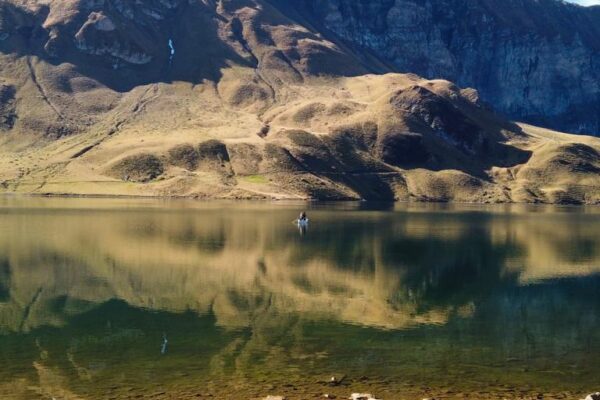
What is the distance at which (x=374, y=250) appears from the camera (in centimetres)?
10350

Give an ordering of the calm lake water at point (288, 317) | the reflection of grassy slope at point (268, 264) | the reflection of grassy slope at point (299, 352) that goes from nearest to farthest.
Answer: the calm lake water at point (288, 317), the reflection of grassy slope at point (299, 352), the reflection of grassy slope at point (268, 264)

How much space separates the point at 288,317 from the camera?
185 feet

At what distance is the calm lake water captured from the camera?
39.1 metres

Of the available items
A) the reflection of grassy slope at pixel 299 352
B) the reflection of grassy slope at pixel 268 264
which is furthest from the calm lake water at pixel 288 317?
the reflection of grassy slope at pixel 268 264

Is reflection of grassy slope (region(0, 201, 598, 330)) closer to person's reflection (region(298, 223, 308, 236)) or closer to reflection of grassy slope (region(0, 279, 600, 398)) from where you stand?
person's reflection (region(298, 223, 308, 236))

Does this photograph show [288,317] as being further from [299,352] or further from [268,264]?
[268,264]

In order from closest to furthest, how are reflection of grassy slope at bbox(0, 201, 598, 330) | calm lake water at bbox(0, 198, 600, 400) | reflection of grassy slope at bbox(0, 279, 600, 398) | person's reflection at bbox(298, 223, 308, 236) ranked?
calm lake water at bbox(0, 198, 600, 400) → reflection of grassy slope at bbox(0, 279, 600, 398) → reflection of grassy slope at bbox(0, 201, 598, 330) → person's reflection at bbox(298, 223, 308, 236)

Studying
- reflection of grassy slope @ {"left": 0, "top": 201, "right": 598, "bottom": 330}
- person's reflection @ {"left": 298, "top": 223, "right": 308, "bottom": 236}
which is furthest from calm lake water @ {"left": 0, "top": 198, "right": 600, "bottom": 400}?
person's reflection @ {"left": 298, "top": 223, "right": 308, "bottom": 236}

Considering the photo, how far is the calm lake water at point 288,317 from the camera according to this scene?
128ft

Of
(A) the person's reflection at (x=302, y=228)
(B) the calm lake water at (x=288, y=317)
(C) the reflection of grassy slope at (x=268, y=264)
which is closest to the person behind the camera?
(B) the calm lake water at (x=288, y=317)

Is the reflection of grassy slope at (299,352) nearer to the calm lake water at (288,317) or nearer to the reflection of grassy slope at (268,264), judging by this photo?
the calm lake water at (288,317)

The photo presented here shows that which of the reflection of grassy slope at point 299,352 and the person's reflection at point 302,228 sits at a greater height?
the reflection of grassy slope at point 299,352

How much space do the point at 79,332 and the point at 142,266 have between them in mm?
31156

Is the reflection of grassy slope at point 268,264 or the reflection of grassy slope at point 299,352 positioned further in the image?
the reflection of grassy slope at point 268,264
